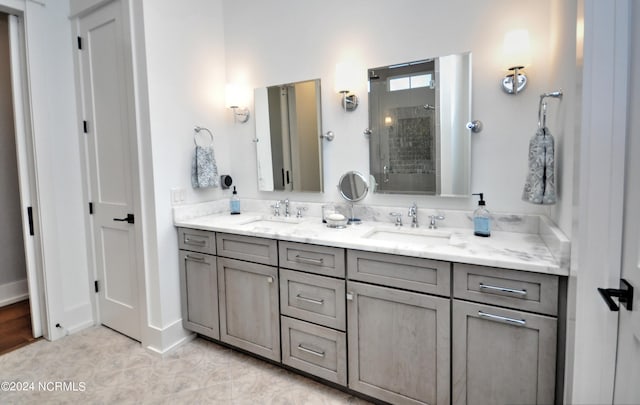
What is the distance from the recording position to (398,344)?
157 centimetres

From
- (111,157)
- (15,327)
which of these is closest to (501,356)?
(111,157)

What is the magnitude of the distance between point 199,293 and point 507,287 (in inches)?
72.0

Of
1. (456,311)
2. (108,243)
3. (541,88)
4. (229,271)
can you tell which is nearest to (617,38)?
(541,88)

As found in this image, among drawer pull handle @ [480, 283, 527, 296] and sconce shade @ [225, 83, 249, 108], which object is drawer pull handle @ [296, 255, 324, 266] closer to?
drawer pull handle @ [480, 283, 527, 296]

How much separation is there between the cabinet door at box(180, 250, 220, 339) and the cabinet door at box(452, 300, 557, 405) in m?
1.47

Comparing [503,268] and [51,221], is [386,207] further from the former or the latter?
[51,221]

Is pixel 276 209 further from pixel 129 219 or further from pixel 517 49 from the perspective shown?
pixel 517 49

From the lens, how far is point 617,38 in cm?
97

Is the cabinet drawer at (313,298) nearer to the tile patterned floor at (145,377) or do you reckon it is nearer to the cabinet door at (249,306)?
the cabinet door at (249,306)

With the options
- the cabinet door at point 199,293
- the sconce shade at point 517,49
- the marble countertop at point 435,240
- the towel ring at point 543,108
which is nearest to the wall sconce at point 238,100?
the marble countertop at point 435,240

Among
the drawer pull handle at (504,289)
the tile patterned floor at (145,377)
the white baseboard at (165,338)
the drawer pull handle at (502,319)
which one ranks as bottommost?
the tile patterned floor at (145,377)

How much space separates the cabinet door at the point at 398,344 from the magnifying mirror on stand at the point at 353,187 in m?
0.65

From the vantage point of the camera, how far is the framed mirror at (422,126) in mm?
1858

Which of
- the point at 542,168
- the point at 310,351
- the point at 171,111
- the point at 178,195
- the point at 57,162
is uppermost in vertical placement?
the point at 171,111
